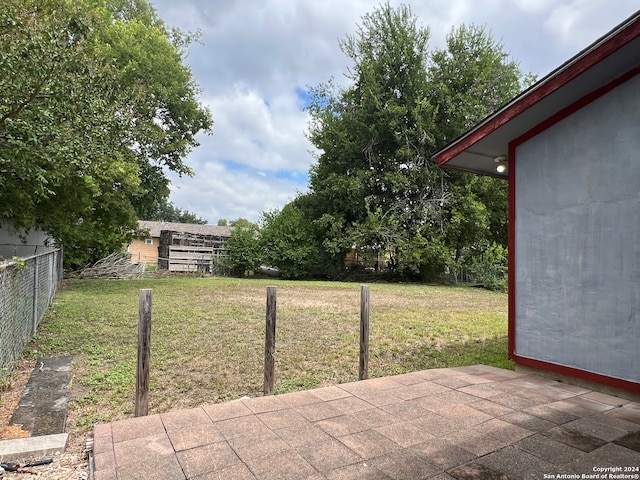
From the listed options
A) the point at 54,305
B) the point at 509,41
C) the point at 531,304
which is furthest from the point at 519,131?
the point at 509,41

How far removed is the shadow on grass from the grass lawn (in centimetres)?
1

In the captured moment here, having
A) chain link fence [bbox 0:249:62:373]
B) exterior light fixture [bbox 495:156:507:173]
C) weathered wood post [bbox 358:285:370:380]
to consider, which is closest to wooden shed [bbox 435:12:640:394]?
exterior light fixture [bbox 495:156:507:173]

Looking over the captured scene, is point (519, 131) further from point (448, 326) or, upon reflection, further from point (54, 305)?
point (54, 305)

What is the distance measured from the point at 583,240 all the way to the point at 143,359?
13.0 ft

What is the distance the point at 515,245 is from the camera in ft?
14.1

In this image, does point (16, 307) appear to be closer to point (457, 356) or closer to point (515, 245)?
point (457, 356)

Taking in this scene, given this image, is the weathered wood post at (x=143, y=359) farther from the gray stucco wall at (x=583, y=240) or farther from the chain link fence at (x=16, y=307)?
the gray stucco wall at (x=583, y=240)

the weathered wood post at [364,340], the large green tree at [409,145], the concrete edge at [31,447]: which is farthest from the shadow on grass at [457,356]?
the large green tree at [409,145]

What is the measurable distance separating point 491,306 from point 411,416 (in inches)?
331

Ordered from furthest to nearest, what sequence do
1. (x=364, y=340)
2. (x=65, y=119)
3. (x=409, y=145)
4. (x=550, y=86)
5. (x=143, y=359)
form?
(x=409, y=145)
(x=65, y=119)
(x=364, y=340)
(x=550, y=86)
(x=143, y=359)

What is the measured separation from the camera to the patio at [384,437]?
210cm

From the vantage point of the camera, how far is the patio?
6.88ft

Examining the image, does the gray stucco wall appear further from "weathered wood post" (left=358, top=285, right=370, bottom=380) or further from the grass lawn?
"weathered wood post" (left=358, top=285, right=370, bottom=380)

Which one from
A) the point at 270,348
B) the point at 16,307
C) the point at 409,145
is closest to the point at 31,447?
the point at 270,348
